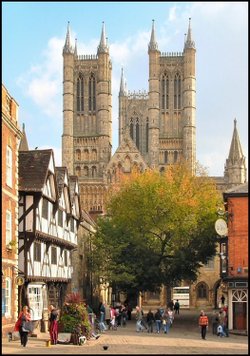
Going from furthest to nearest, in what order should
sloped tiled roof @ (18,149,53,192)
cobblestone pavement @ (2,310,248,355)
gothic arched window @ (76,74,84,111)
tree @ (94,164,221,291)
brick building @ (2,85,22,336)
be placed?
gothic arched window @ (76,74,84,111), tree @ (94,164,221,291), sloped tiled roof @ (18,149,53,192), brick building @ (2,85,22,336), cobblestone pavement @ (2,310,248,355)

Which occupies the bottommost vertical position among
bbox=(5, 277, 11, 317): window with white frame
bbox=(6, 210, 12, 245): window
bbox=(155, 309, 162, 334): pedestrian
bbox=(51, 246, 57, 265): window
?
bbox=(155, 309, 162, 334): pedestrian

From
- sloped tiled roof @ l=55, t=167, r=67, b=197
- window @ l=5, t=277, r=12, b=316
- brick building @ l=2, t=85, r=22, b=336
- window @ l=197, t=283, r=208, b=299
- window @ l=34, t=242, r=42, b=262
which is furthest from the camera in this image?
window @ l=197, t=283, r=208, b=299

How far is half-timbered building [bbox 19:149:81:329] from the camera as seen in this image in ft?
105

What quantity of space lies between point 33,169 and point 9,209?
5368 millimetres

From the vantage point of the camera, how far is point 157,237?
49.4m

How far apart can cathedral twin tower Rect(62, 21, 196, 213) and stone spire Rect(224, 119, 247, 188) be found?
7075 millimetres

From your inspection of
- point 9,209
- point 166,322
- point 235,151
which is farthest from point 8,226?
point 235,151

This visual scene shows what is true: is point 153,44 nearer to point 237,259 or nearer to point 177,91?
point 177,91

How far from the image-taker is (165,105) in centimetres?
12975

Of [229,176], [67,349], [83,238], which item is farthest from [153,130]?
[67,349]

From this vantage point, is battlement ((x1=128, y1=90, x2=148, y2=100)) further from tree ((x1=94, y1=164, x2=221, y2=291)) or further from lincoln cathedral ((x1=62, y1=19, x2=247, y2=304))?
tree ((x1=94, y1=164, x2=221, y2=291))

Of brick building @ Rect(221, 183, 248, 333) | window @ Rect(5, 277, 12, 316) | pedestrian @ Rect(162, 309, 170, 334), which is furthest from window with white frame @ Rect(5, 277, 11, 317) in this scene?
brick building @ Rect(221, 183, 248, 333)

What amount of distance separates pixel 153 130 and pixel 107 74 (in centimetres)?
1380

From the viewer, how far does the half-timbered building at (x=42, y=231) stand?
32125mm
